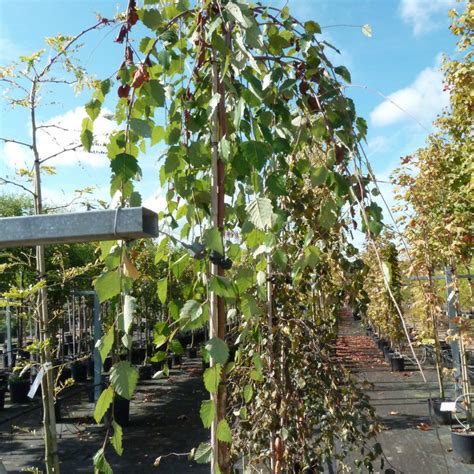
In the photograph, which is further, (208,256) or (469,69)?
(469,69)

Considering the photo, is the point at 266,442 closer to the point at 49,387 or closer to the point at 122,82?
the point at 49,387

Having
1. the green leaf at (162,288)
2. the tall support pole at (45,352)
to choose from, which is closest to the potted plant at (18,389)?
the tall support pole at (45,352)

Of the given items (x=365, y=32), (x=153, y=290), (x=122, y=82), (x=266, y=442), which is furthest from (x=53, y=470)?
(x=153, y=290)

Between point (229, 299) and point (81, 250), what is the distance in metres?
9.34

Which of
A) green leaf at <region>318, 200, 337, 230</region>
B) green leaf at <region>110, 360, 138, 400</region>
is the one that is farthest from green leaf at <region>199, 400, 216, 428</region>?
green leaf at <region>318, 200, 337, 230</region>

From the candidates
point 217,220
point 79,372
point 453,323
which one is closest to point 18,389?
point 79,372

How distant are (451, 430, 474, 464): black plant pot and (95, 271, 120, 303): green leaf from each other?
4.63 meters

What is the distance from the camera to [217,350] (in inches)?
45.4

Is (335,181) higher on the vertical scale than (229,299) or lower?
higher

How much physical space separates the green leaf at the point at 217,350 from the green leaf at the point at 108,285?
0.22 meters

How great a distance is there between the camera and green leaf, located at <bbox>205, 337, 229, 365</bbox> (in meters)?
1.14

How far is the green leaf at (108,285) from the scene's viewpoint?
114 cm

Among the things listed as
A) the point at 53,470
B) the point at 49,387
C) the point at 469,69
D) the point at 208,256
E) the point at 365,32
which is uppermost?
the point at 469,69

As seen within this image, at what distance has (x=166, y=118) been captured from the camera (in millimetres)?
1362
